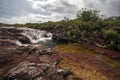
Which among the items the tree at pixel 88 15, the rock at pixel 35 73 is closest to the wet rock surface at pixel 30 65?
the rock at pixel 35 73

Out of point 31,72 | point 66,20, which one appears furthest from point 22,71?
point 66,20

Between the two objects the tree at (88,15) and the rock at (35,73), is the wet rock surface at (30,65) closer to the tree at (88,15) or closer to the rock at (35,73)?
the rock at (35,73)

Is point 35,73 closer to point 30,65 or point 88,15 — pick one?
point 30,65

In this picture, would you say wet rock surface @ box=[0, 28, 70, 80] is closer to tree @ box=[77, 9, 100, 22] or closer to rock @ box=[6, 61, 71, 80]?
rock @ box=[6, 61, 71, 80]

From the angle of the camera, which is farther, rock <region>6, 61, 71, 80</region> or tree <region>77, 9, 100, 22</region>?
tree <region>77, 9, 100, 22</region>

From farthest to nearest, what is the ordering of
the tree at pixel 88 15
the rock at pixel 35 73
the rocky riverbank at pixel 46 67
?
the tree at pixel 88 15, the rocky riverbank at pixel 46 67, the rock at pixel 35 73

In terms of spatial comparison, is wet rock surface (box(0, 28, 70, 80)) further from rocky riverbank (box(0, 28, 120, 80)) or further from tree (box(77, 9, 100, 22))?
tree (box(77, 9, 100, 22))

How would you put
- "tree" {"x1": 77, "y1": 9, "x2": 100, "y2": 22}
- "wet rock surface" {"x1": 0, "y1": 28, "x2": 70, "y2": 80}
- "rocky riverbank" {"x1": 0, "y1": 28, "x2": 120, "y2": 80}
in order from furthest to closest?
"tree" {"x1": 77, "y1": 9, "x2": 100, "y2": 22}, "rocky riverbank" {"x1": 0, "y1": 28, "x2": 120, "y2": 80}, "wet rock surface" {"x1": 0, "y1": 28, "x2": 70, "y2": 80}

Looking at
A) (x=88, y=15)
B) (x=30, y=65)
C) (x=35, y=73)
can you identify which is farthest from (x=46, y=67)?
(x=88, y=15)

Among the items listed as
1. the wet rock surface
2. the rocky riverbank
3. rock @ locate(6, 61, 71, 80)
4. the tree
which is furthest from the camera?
the tree

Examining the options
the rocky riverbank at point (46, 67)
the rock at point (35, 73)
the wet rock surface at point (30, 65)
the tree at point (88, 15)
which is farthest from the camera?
the tree at point (88, 15)

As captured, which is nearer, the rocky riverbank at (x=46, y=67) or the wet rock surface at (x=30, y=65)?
the wet rock surface at (x=30, y=65)

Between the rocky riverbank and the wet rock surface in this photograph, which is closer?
the wet rock surface

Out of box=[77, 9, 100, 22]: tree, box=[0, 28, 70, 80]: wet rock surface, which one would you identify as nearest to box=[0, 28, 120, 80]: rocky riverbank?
box=[0, 28, 70, 80]: wet rock surface
